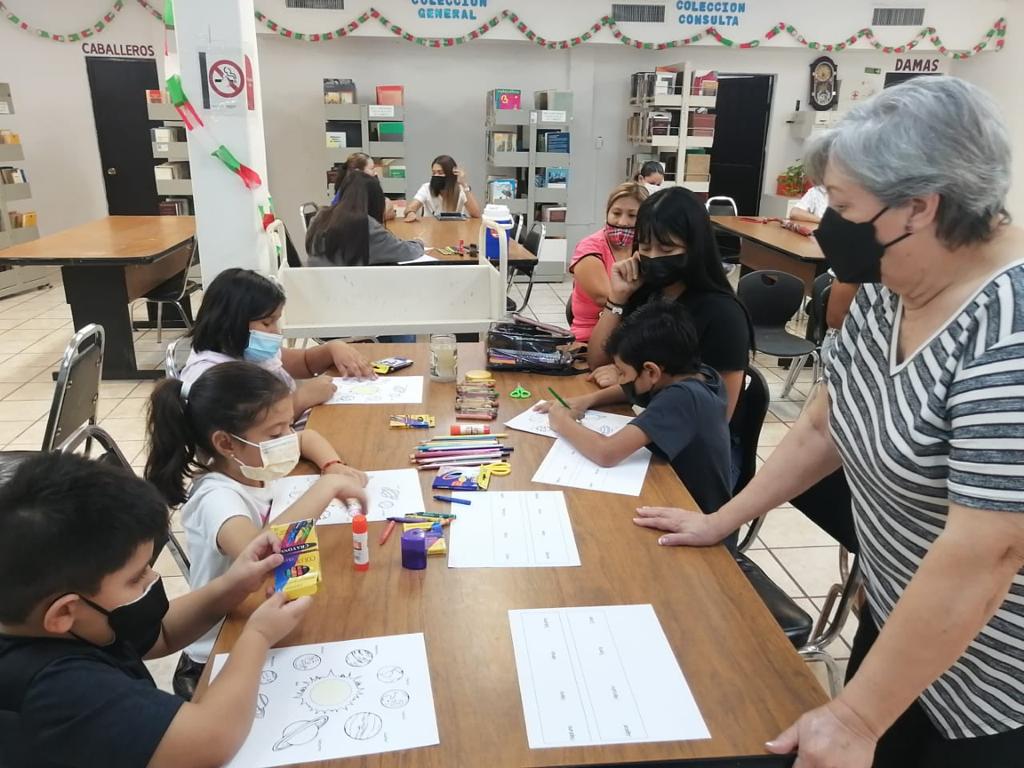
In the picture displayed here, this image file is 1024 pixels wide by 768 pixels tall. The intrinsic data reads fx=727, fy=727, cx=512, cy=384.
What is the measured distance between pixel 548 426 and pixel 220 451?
0.86 m

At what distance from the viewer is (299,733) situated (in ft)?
3.28

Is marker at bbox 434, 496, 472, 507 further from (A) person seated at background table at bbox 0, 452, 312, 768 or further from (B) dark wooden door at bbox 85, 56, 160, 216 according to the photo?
(B) dark wooden door at bbox 85, 56, 160, 216

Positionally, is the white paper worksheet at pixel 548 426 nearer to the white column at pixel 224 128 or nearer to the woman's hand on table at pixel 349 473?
the woman's hand on table at pixel 349 473

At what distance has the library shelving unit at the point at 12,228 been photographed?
21.7 feet

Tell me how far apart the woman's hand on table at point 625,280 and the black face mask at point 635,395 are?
0.41 metres

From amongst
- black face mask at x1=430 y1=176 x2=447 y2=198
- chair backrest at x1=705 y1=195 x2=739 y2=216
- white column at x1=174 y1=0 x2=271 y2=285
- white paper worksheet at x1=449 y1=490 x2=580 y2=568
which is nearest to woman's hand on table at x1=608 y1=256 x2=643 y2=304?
white paper worksheet at x1=449 y1=490 x2=580 y2=568

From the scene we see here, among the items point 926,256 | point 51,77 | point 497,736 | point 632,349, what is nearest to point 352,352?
point 632,349

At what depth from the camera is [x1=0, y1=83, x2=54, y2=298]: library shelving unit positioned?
6605mm

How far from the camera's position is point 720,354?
2131 millimetres

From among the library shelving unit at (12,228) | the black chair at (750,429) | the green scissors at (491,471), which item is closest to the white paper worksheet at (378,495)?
the green scissors at (491,471)

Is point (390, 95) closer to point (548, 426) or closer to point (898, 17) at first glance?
point (898, 17)

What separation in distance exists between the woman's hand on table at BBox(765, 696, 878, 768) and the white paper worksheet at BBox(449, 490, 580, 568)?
0.53m

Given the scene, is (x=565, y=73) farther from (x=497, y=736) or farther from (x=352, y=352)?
(x=497, y=736)

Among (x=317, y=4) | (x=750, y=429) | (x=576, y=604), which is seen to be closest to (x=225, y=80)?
(x=750, y=429)
